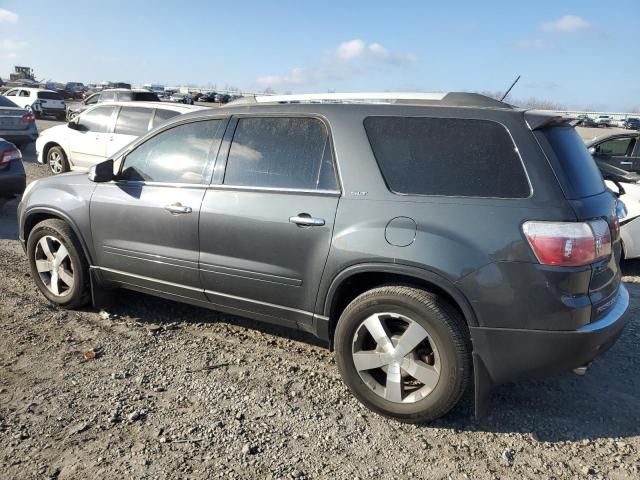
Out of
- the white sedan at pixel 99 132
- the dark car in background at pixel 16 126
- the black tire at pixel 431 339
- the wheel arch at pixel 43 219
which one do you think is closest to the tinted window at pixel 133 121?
the white sedan at pixel 99 132

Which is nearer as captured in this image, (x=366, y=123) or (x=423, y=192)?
(x=423, y=192)

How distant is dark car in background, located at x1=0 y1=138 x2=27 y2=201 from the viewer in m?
7.37

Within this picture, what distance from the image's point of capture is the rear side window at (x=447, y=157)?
2.72 m

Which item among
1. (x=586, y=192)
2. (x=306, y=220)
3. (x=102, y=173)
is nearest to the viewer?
(x=586, y=192)

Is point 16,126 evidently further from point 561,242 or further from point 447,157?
point 561,242

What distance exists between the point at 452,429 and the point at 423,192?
Answer: 54.3 inches

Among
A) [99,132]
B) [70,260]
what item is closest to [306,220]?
[70,260]

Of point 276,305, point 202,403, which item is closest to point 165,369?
point 202,403

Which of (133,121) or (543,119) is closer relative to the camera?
(543,119)

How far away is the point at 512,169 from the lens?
271cm

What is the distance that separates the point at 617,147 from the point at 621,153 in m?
0.14

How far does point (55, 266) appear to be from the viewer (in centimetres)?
436

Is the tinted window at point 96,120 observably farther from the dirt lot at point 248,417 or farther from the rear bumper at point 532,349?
the rear bumper at point 532,349

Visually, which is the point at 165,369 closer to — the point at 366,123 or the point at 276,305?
the point at 276,305
